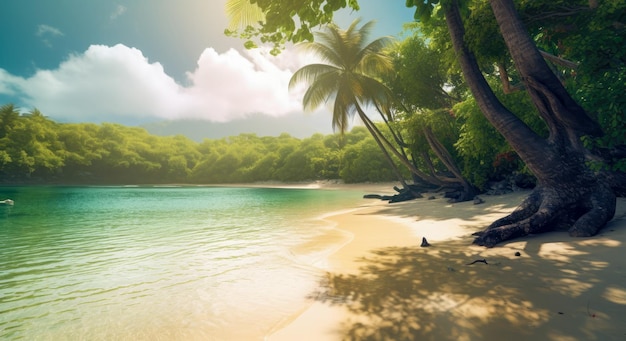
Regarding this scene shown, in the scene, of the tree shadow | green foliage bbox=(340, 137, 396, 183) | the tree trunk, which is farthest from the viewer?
green foliage bbox=(340, 137, 396, 183)

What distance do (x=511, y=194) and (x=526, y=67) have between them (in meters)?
10.9

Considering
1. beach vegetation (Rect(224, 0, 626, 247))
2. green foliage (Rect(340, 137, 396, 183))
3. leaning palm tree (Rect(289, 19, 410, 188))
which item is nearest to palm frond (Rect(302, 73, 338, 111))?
leaning palm tree (Rect(289, 19, 410, 188))

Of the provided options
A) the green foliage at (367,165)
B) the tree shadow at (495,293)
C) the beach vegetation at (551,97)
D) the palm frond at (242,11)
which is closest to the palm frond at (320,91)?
the palm frond at (242,11)

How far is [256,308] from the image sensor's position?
3963 mm

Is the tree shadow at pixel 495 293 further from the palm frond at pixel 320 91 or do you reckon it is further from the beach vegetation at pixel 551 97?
the palm frond at pixel 320 91

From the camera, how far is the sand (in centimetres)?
284

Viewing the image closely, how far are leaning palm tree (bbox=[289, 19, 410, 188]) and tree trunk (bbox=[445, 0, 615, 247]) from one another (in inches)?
516

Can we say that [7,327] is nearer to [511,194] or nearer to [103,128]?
[511,194]

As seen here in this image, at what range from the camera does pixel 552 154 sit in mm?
6086

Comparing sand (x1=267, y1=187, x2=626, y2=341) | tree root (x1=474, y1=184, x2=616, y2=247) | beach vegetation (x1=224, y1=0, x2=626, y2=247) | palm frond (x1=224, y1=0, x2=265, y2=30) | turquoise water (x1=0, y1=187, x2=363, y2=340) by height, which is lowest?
turquoise water (x1=0, y1=187, x2=363, y2=340)

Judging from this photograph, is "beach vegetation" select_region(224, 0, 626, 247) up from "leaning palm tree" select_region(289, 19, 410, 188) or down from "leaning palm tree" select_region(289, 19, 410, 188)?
down

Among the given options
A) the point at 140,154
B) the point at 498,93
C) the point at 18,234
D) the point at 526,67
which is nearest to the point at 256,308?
the point at 526,67

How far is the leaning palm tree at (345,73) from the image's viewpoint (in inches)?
761

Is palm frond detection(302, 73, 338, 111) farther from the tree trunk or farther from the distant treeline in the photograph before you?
the distant treeline
